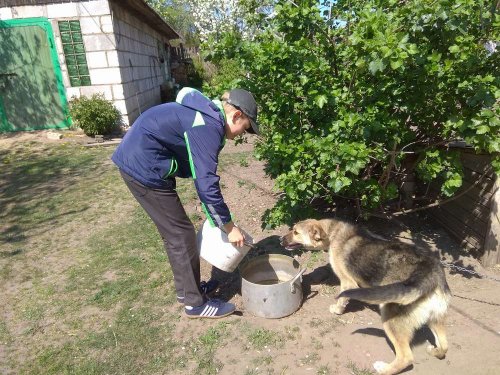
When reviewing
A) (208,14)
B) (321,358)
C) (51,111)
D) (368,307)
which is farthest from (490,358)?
(208,14)

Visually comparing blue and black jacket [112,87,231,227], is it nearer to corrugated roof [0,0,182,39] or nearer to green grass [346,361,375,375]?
green grass [346,361,375,375]

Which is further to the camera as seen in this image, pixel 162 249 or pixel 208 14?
pixel 208 14

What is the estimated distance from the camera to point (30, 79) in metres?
10.3

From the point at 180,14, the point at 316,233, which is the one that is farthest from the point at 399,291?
the point at 180,14

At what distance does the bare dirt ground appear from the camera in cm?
304

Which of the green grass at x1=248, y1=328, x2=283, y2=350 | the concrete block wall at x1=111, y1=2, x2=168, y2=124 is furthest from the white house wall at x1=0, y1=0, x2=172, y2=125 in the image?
the green grass at x1=248, y1=328, x2=283, y2=350

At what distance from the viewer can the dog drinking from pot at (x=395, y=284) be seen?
2.63 metres

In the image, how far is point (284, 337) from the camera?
3.35 m

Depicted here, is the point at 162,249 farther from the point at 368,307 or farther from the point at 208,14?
the point at 208,14

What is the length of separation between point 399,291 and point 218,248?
1.61 metres

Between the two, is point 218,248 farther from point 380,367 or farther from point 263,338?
point 380,367

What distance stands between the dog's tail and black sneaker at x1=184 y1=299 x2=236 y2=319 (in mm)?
1414

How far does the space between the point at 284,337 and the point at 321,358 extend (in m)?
0.39

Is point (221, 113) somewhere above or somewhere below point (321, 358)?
above
